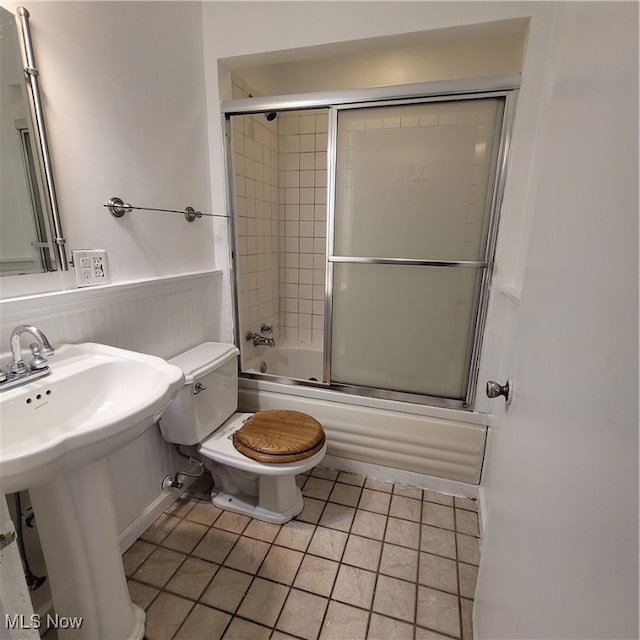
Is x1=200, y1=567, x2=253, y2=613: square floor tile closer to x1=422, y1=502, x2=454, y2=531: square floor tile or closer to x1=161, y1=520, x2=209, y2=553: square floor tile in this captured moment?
x1=161, y1=520, x2=209, y2=553: square floor tile

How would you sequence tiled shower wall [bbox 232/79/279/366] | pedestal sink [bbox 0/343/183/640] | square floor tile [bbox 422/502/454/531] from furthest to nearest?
1. tiled shower wall [bbox 232/79/279/366]
2. square floor tile [bbox 422/502/454/531]
3. pedestal sink [bbox 0/343/183/640]

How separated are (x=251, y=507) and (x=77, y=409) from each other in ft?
3.18

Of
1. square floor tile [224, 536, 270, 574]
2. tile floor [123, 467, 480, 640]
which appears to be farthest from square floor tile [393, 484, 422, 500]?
square floor tile [224, 536, 270, 574]

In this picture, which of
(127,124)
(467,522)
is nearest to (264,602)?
(467,522)

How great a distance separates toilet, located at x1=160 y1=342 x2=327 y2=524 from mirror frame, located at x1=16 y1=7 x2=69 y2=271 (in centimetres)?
62

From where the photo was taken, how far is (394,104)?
4.95 ft

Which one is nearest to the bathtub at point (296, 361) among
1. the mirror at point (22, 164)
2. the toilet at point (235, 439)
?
the toilet at point (235, 439)

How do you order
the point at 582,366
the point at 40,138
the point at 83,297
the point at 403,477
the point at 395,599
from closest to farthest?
the point at 582,366 < the point at 40,138 < the point at 83,297 < the point at 395,599 < the point at 403,477

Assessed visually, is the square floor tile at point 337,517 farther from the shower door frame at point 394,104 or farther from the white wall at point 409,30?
the white wall at point 409,30

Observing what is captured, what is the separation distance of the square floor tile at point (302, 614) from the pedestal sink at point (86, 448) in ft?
1.56

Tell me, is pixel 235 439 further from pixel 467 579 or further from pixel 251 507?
pixel 467 579

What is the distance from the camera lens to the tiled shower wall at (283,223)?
2.12m

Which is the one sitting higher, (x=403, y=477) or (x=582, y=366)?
(x=582, y=366)

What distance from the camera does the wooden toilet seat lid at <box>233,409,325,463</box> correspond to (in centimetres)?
140
